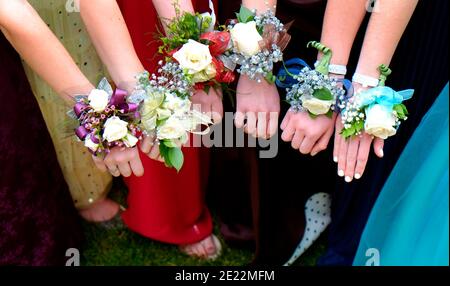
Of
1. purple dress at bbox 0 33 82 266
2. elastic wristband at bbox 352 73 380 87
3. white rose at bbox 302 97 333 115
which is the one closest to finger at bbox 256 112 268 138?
white rose at bbox 302 97 333 115

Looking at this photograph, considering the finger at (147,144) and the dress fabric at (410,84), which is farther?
the dress fabric at (410,84)

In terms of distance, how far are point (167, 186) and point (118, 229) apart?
343mm

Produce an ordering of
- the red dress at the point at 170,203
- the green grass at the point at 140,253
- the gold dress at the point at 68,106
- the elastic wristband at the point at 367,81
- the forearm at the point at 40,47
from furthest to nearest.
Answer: the green grass at the point at 140,253 < the red dress at the point at 170,203 < the gold dress at the point at 68,106 < the elastic wristband at the point at 367,81 < the forearm at the point at 40,47

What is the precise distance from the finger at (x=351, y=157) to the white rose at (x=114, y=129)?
0.45 metres

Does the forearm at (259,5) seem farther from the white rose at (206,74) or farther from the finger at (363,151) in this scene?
the finger at (363,151)

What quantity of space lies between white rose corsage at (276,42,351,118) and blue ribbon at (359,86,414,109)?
5 centimetres

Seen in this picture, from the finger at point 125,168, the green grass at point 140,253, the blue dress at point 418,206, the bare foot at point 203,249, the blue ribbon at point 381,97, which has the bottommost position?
the green grass at point 140,253

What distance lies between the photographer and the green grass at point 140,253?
71.0 inches

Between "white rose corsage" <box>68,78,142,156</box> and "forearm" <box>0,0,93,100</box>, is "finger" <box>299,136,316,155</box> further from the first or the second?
"forearm" <box>0,0,93,100</box>

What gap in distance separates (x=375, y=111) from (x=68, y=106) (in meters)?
0.63

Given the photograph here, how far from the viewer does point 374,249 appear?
1500 mm

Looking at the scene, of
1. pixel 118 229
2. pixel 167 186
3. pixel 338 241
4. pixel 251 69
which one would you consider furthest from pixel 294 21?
pixel 118 229

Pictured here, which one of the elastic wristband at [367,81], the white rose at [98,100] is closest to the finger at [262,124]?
the elastic wristband at [367,81]

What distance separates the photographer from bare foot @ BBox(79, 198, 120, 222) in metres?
1.88
